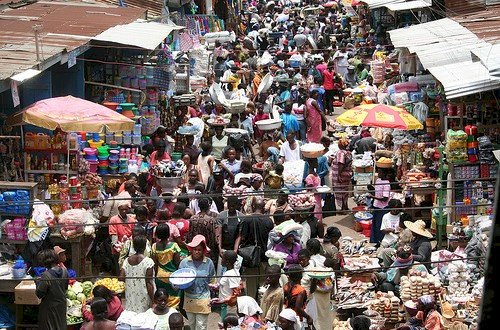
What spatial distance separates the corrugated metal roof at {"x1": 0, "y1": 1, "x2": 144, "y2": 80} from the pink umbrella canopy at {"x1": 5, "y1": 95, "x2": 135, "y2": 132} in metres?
0.59

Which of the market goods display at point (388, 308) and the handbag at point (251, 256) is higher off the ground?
the handbag at point (251, 256)

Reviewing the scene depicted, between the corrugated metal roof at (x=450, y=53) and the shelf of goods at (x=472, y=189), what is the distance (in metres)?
1.15

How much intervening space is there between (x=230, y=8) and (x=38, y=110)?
83.2ft

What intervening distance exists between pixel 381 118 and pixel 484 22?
2835 millimetres

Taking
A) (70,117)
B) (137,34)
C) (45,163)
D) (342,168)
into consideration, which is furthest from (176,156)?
(70,117)

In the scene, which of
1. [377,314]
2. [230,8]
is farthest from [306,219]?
[230,8]

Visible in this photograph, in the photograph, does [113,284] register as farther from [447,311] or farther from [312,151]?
[312,151]

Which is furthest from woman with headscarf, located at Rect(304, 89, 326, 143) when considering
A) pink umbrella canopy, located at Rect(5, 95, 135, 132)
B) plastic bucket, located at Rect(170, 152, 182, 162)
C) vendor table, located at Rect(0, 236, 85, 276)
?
vendor table, located at Rect(0, 236, 85, 276)

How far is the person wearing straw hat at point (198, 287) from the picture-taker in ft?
31.4

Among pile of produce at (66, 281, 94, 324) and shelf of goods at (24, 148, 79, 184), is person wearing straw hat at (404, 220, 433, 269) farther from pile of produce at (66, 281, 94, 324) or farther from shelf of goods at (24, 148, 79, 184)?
shelf of goods at (24, 148, 79, 184)

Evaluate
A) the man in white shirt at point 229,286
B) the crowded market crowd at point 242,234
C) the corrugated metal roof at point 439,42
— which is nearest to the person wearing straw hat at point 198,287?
the crowded market crowd at point 242,234

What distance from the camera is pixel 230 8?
37719 mm

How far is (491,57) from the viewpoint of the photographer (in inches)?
487

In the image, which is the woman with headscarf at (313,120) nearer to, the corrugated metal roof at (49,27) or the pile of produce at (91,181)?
the corrugated metal roof at (49,27)
